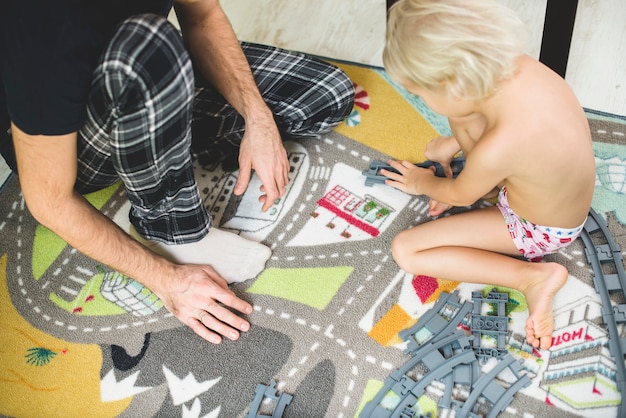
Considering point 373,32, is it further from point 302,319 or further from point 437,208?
point 302,319

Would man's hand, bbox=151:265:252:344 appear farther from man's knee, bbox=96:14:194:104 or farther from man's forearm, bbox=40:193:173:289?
man's knee, bbox=96:14:194:104

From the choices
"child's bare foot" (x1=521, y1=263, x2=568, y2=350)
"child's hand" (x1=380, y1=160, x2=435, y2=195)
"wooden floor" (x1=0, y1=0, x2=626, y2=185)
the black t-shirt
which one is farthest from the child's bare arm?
the black t-shirt

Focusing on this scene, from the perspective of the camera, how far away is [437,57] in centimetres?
89

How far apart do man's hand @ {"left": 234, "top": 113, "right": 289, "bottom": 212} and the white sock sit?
104 millimetres

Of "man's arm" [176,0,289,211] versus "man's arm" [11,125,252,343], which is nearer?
"man's arm" [11,125,252,343]

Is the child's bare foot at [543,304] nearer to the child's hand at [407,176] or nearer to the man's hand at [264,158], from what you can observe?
the child's hand at [407,176]

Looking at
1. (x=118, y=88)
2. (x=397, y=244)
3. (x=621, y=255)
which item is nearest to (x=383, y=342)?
(x=397, y=244)

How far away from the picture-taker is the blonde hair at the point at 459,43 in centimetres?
88

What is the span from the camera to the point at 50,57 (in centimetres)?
85

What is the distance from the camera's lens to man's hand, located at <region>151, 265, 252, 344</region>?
1149 mm

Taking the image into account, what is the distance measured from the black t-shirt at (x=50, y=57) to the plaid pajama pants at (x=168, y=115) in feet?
0.10

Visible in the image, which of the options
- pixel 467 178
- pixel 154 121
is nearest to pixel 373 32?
pixel 467 178

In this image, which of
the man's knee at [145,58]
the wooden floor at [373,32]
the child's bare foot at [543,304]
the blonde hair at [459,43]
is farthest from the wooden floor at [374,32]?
the man's knee at [145,58]

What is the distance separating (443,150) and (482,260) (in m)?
0.28
